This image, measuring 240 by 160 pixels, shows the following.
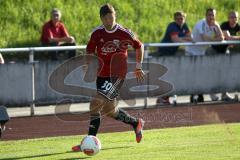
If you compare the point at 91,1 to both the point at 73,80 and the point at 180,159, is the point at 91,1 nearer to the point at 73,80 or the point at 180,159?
the point at 73,80

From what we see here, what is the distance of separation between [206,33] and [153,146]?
23.8 ft

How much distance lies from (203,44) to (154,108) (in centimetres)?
205

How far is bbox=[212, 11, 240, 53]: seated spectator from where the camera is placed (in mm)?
20922

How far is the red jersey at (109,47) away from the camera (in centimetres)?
1388

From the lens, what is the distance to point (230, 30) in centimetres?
2152

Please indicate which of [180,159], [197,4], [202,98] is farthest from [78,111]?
[197,4]

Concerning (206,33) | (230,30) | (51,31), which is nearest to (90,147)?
(51,31)

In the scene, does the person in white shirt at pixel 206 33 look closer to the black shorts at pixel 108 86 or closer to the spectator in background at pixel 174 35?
the spectator in background at pixel 174 35

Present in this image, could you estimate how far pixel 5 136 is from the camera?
1563cm

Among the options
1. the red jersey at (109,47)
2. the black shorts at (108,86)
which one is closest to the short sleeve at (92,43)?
the red jersey at (109,47)

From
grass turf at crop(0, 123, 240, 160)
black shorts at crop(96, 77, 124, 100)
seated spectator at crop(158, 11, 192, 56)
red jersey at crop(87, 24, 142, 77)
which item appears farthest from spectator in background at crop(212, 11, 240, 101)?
black shorts at crop(96, 77, 124, 100)

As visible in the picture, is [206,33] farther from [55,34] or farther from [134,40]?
[134,40]

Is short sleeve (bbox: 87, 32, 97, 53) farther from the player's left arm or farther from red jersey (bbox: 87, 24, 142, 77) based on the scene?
the player's left arm

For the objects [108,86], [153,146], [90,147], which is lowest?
[153,146]
